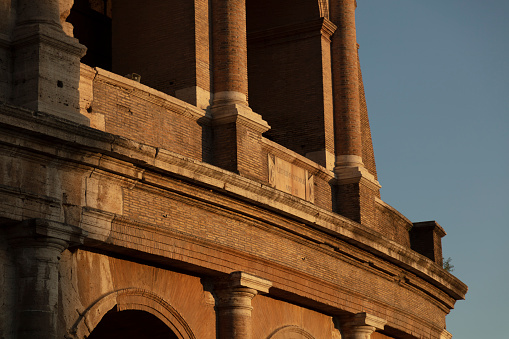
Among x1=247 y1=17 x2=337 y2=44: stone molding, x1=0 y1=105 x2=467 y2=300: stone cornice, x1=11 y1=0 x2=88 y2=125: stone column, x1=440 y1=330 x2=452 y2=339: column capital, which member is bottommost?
x1=440 y1=330 x2=452 y2=339: column capital

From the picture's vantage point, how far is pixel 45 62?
1245cm

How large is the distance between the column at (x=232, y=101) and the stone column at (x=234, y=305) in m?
1.52

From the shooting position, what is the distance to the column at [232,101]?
15352 millimetres

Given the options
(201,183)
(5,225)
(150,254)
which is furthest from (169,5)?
(5,225)

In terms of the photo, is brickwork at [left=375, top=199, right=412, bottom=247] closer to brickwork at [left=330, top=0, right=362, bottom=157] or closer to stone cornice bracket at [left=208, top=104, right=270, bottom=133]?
brickwork at [left=330, top=0, right=362, bottom=157]

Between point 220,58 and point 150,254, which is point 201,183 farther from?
point 220,58

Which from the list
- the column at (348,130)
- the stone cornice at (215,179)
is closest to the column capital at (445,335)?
the stone cornice at (215,179)

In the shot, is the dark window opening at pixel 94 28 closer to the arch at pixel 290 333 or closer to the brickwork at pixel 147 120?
the brickwork at pixel 147 120

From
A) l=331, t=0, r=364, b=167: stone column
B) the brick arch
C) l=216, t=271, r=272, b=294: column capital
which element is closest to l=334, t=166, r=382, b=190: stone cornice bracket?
l=331, t=0, r=364, b=167: stone column

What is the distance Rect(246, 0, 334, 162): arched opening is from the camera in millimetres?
18641

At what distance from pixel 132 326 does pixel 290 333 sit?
117 inches

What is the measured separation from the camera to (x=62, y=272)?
12.3 m

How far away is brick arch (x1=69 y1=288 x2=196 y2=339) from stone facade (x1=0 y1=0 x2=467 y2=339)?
0.06 ft

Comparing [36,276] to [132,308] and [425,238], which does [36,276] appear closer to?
[132,308]
